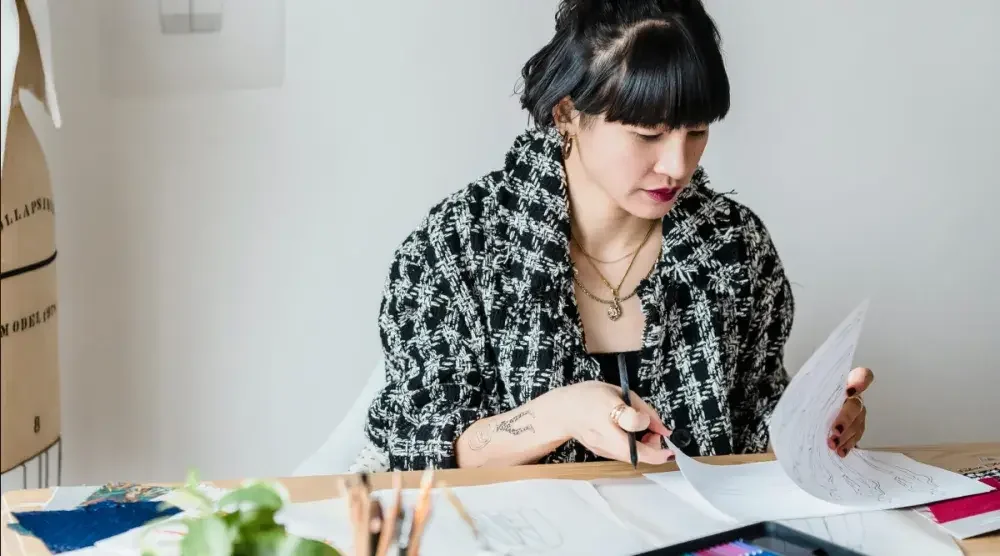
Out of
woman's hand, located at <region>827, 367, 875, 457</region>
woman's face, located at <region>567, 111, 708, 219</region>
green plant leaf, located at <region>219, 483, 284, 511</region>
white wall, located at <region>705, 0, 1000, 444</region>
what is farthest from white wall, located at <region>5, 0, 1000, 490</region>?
green plant leaf, located at <region>219, 483, 284, 511</region>

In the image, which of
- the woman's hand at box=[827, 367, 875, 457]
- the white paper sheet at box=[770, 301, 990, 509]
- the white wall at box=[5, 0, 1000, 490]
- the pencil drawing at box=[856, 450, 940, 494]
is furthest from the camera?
the white wall at box=[5, 0, 1000, 490]

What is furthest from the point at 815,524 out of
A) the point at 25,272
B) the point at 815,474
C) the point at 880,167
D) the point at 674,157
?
the point at 880,167

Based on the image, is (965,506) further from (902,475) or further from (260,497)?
(260,497)

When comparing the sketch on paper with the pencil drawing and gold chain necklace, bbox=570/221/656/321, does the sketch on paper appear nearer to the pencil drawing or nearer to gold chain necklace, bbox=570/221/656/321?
the pencil drawing

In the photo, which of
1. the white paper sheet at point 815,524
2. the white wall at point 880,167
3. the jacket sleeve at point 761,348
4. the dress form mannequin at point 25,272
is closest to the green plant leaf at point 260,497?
the white paper sheet at point 815,524

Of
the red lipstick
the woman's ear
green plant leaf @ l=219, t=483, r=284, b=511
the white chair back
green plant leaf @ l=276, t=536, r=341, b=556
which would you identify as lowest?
the white chair back

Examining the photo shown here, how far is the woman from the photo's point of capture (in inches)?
45.6

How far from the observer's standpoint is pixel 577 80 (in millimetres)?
1216

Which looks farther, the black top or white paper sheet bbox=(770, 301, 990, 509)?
the black top

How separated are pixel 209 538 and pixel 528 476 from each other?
1.61ft

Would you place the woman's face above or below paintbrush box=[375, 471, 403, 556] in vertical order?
above

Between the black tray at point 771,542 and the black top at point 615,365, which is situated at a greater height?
the black tray at point 771,542

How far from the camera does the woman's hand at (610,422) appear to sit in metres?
0.92

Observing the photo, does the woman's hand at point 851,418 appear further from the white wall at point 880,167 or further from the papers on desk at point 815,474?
the white wall at point 880,167
